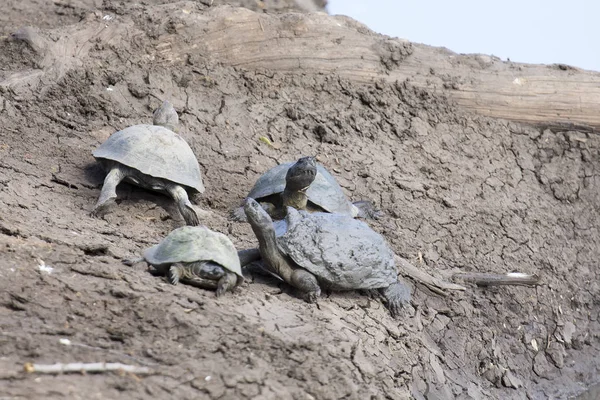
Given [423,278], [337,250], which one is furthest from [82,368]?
[423,278]

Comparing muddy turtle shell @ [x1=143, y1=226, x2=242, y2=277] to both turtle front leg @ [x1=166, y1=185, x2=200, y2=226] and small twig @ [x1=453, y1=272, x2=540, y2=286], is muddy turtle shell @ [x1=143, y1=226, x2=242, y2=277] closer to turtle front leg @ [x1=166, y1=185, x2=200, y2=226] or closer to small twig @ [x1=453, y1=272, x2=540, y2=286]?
turtle front leg @ [x1=166, y1=185, x2=200, y2=226]

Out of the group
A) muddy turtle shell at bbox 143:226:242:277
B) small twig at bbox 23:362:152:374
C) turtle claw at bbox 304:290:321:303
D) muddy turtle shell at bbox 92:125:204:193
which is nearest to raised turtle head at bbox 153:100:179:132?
muddy turtle shell at bbox 92:125:204:193

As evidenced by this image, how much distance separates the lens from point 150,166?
5.98 metres

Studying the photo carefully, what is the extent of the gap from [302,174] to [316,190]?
510 mm

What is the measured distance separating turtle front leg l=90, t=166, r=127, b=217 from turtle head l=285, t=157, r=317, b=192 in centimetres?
124

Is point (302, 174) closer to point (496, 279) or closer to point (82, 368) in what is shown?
point (496, 279)

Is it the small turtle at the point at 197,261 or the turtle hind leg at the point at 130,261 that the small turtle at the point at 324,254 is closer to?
the small turtle at the point at 197,261

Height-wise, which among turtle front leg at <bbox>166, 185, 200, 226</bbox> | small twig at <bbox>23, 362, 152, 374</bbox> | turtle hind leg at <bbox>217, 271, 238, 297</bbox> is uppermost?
small twig at <bbox>23, 362, 152, 374</bbox>

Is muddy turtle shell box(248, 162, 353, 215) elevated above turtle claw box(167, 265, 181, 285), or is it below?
below

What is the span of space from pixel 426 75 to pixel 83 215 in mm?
4387

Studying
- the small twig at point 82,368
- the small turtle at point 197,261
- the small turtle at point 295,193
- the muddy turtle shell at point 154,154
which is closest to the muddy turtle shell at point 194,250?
the small turtle at point 197,261

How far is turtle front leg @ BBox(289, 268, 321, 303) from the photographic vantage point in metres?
5.09

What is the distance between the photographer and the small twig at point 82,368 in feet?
11.0

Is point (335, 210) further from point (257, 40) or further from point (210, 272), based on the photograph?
point (257, 40)
